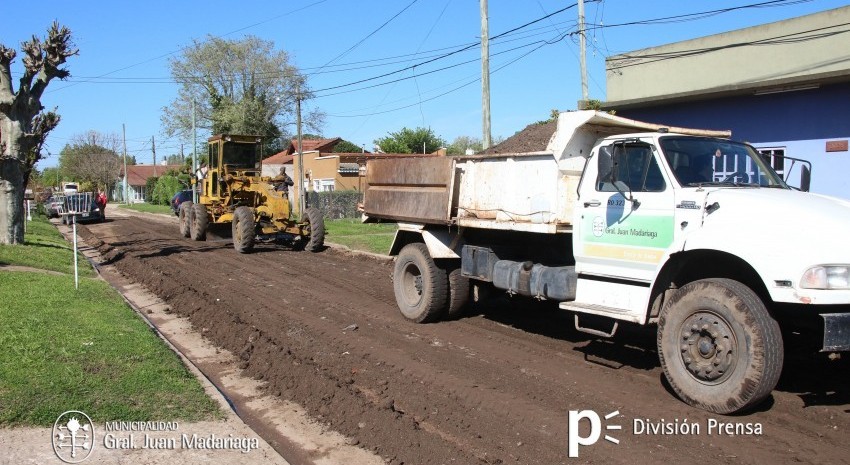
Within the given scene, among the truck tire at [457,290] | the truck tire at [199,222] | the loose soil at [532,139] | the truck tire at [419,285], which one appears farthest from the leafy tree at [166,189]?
the truck tire at [457,290]

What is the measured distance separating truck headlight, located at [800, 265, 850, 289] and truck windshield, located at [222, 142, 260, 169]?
18.1 meters

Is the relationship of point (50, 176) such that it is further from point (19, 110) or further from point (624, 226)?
point (624, 226)

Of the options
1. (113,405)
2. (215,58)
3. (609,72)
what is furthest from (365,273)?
(215,58)

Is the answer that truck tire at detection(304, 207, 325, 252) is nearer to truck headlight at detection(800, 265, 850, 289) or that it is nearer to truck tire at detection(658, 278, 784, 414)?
truck tire at detection(658, 278, 784, 414)

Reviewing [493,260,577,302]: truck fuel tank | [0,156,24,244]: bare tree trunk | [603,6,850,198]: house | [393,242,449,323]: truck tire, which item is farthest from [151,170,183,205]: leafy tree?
[493,260,577,302]: truck fuel tank

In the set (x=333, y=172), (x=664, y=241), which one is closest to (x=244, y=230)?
(x=664, y=241)

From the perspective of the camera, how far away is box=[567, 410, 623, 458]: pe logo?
5242 millimetres

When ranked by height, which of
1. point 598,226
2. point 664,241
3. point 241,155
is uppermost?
point 241,155

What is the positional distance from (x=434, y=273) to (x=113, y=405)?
4.70m

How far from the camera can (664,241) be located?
20.6ft

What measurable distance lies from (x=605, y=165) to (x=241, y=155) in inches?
631

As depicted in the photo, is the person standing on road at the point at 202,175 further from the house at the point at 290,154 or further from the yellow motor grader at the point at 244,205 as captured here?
the house at the point at 290,154

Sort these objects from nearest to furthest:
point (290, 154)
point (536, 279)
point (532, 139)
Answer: point (536, 279), point (532, 139), point (290, 154)

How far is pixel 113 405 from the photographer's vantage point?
232 inches
